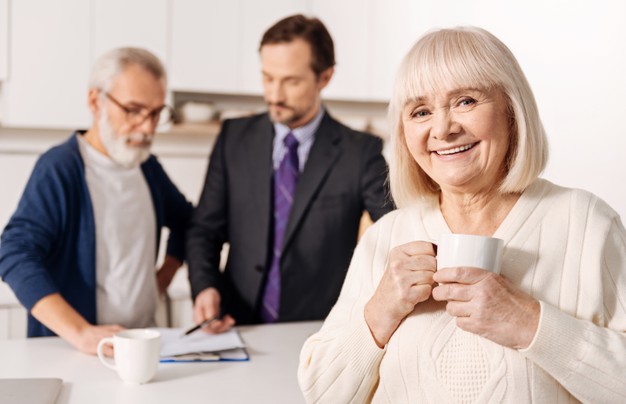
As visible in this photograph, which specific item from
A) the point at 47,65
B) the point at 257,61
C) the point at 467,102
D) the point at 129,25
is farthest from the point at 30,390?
the point at 257,61

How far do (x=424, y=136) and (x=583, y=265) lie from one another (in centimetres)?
33

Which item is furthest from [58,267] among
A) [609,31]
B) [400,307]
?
[609,31]

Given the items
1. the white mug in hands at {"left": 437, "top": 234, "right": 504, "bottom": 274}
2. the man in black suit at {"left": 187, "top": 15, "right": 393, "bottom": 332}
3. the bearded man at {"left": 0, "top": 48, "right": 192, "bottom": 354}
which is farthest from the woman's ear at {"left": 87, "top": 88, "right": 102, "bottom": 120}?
the white mug in hands at {"left": 437, "top": 234, "right": 504, "bottom": 274}

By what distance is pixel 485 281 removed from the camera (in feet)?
3.30

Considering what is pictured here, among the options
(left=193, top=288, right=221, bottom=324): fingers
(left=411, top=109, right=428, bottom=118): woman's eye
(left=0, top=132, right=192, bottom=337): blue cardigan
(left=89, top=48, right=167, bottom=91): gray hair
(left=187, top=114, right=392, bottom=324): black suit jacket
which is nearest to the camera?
(left=411, top=109, right=428, bottom=118): woman's eye

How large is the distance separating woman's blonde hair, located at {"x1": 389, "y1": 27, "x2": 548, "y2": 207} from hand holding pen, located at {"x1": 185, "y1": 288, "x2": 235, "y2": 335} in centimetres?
89

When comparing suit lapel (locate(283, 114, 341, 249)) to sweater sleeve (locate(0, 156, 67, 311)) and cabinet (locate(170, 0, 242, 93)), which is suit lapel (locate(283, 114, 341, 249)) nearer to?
sweater sleeve (locate(0, 156, 67, 311))

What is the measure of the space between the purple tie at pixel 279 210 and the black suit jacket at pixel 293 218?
21mm

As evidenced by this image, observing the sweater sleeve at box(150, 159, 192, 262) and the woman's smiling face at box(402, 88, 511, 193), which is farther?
the sweater sleeve at box(150, 159, 192, 262)

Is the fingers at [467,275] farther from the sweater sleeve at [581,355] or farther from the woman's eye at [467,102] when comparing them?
the woman's eye at [467,102]

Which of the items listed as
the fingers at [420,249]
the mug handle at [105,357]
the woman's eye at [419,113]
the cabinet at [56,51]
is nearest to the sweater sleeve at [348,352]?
the fingers at [420,249]

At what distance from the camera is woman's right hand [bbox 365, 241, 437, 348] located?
42.5 inches

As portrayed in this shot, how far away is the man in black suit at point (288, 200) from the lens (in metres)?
2.08

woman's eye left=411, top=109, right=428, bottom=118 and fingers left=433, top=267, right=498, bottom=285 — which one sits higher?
woman's eye left=411, top=109, right=428, bottom=118
